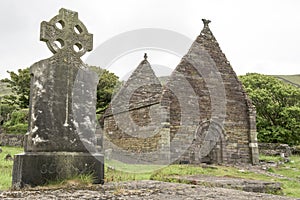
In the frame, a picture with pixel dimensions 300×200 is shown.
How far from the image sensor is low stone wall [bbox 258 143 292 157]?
2245 cm

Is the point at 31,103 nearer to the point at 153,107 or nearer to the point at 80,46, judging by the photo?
the point at 80,46

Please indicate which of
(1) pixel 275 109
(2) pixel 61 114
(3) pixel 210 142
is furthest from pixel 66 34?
(1) pixel 275 109

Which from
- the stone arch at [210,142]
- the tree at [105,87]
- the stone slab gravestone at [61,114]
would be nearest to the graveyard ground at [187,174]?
the stone slab gravestone at [61,114]

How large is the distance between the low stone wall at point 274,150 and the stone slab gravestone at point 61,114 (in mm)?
20048

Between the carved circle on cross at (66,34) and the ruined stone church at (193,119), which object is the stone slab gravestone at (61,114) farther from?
the ruined stone church at (193,119)

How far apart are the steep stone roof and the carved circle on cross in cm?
1177

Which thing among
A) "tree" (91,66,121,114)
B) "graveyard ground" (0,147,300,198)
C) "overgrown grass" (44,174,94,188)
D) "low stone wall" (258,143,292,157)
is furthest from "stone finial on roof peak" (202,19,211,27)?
"tree" (91,66,121,114)

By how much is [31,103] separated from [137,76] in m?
14.5

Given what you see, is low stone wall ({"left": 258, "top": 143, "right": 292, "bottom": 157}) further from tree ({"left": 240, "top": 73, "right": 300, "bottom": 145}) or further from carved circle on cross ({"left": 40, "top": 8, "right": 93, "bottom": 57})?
carved circle on cross ({"left": 40, "top": 8, "right": 93, "bottom": 57})

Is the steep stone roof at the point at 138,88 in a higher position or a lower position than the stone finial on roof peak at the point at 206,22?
lower

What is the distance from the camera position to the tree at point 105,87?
3291 centimetres

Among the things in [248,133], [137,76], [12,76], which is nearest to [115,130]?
[137,76]

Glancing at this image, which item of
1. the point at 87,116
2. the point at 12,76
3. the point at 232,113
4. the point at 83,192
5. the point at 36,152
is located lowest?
the point at 83,192

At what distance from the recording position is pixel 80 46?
19.0 feet
